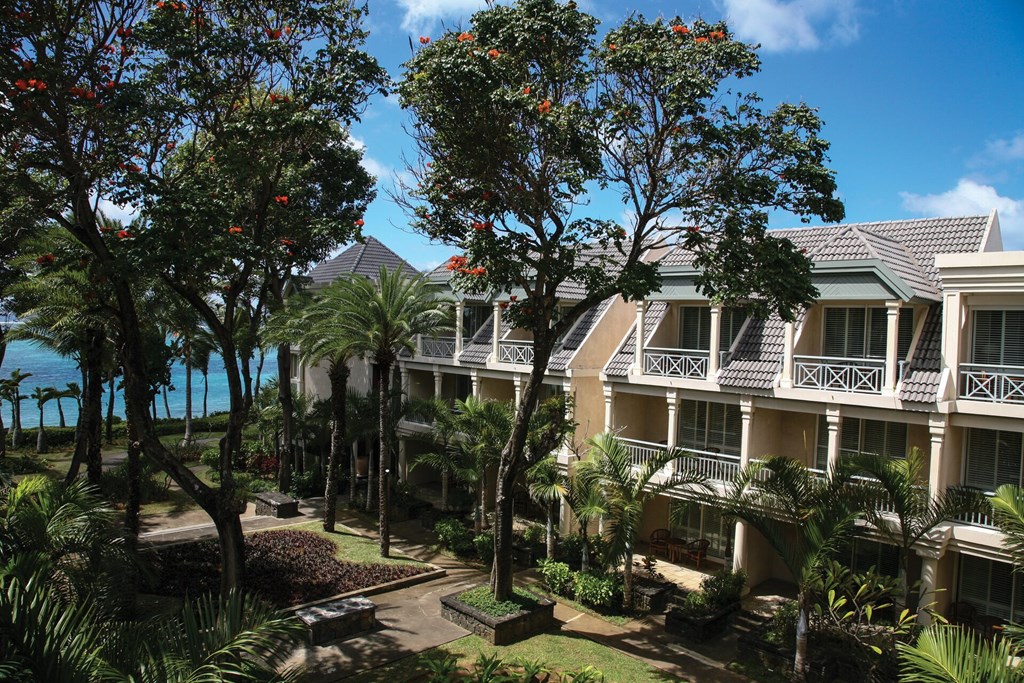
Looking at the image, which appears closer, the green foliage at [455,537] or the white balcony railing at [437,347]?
the green foliage at [455,537]

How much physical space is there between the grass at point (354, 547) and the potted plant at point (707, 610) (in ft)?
25.2

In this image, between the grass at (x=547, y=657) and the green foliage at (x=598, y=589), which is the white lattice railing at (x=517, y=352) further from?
the grass at (x=547, y=657)

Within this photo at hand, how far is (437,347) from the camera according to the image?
27.9 metres

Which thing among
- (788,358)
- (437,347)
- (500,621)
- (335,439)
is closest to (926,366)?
(788,358)

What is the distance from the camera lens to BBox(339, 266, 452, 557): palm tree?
69.9 ft

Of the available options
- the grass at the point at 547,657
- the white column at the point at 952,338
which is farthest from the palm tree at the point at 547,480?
the white column at the point at 952,338

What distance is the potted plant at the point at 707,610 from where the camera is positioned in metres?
16.1

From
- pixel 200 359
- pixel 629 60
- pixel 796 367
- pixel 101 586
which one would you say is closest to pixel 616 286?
pixel 629 60

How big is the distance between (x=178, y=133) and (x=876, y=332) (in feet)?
57.6

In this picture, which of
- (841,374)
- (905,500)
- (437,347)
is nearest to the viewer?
(905,500)

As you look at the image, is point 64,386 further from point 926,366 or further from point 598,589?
point 926,366

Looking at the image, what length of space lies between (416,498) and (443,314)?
8.08 m

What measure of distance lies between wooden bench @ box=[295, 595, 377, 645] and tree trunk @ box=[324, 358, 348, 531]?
23.2ft

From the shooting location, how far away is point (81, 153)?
13.5m
